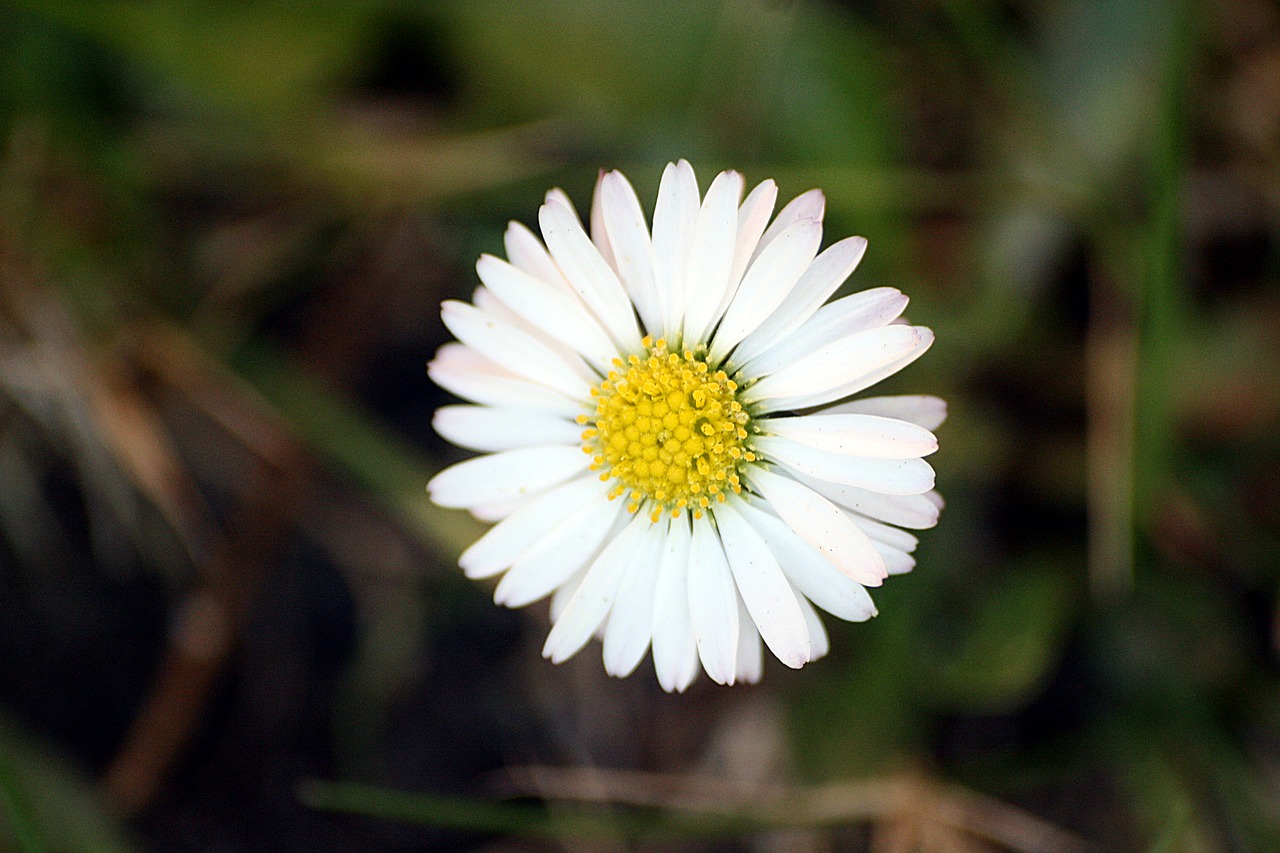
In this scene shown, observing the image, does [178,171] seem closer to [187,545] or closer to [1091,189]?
[187,545]

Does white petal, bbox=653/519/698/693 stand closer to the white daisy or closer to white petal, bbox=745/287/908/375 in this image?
the white daisy

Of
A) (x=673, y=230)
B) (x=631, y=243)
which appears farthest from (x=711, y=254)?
(x=631, y=243)

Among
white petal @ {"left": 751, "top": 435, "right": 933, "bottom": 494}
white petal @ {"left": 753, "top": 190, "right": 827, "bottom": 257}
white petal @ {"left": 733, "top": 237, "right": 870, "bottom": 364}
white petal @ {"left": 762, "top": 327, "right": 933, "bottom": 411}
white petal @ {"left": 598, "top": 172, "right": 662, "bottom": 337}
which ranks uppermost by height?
white petal @ {"left": 598, "top": 172, "right": 662, "bottom": 337}

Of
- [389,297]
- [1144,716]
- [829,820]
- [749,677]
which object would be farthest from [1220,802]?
[389,297]

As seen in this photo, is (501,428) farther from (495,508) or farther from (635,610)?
(635,610)

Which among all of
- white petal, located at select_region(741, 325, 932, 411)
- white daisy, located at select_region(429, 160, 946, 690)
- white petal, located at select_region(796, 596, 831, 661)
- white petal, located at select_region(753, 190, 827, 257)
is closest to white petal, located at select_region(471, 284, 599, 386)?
white daisy, located at select_region(429, 160, 946, 690)
